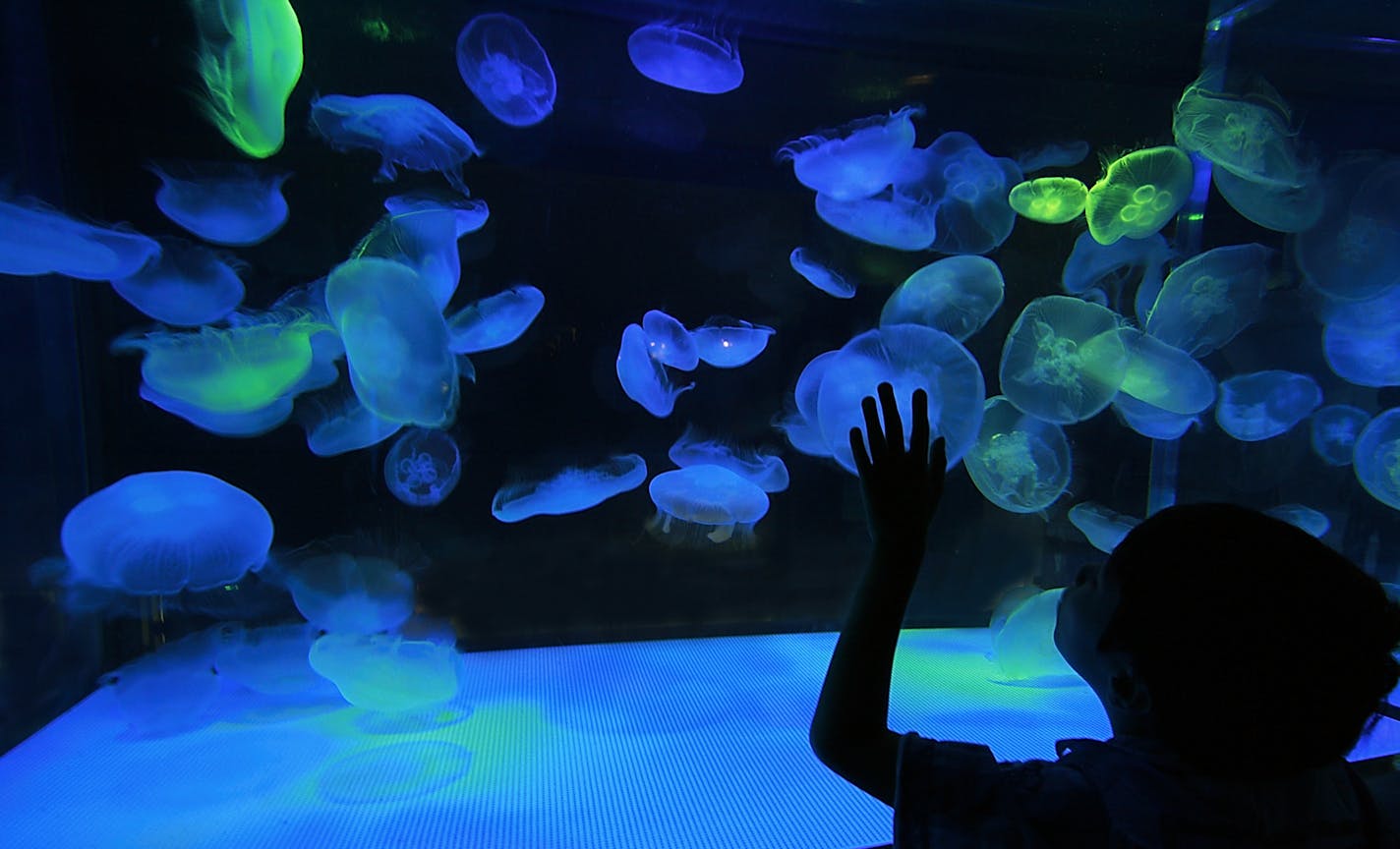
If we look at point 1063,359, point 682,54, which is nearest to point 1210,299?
point 1063,359

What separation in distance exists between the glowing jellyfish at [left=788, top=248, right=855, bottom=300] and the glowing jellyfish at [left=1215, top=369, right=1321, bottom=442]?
80.7 inches

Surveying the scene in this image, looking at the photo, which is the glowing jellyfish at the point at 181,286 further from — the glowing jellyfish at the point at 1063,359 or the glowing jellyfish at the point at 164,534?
the glowing jellyfish at the point at 1063,359

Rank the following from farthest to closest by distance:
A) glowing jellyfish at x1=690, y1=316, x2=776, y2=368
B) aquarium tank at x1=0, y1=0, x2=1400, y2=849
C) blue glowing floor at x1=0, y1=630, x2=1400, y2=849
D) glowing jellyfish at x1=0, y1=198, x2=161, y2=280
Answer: glowing jellyfish at x1=690, y1=316, x2=776, y2=368, aquarium tank at x1=0, y1=0, x2=1400, y2=849, glowing jellyfish at x1=0, y1=198, x2=161, y2=280, blue glowing floor at x1=0, y1=630, x2=1400, y2=849

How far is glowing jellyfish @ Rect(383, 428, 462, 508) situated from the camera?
2779 millimetres

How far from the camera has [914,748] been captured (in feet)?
3.01

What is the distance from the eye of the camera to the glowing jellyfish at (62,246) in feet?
6.90

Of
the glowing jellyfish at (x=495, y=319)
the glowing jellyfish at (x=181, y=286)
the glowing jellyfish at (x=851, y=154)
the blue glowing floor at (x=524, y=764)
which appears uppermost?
the glowing jellyfish at (x=851, y=154)

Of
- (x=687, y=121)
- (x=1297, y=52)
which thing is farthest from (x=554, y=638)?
(x=1297, y=52)

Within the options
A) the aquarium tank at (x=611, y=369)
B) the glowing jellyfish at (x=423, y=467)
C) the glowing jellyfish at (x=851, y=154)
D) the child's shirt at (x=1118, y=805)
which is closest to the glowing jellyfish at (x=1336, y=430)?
the aquarium tank at (x=611, y=369)

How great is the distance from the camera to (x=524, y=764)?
2.08 metres

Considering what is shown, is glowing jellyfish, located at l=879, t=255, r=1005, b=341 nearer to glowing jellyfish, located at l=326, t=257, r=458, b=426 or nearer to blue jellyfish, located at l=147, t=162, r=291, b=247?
glowing jellyfish, located at l=326, t=257, r=458, b=426

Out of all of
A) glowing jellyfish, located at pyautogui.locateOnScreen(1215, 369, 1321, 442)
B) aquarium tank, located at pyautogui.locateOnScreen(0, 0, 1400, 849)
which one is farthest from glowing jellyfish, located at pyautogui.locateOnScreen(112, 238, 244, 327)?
glowing jellyfish, located at pyautogui.locateOnScreen(1215, 369, 1321, 442)

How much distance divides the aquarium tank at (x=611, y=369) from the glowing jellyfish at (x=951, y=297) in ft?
0.06

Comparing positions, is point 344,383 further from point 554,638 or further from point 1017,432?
point 1017,432
